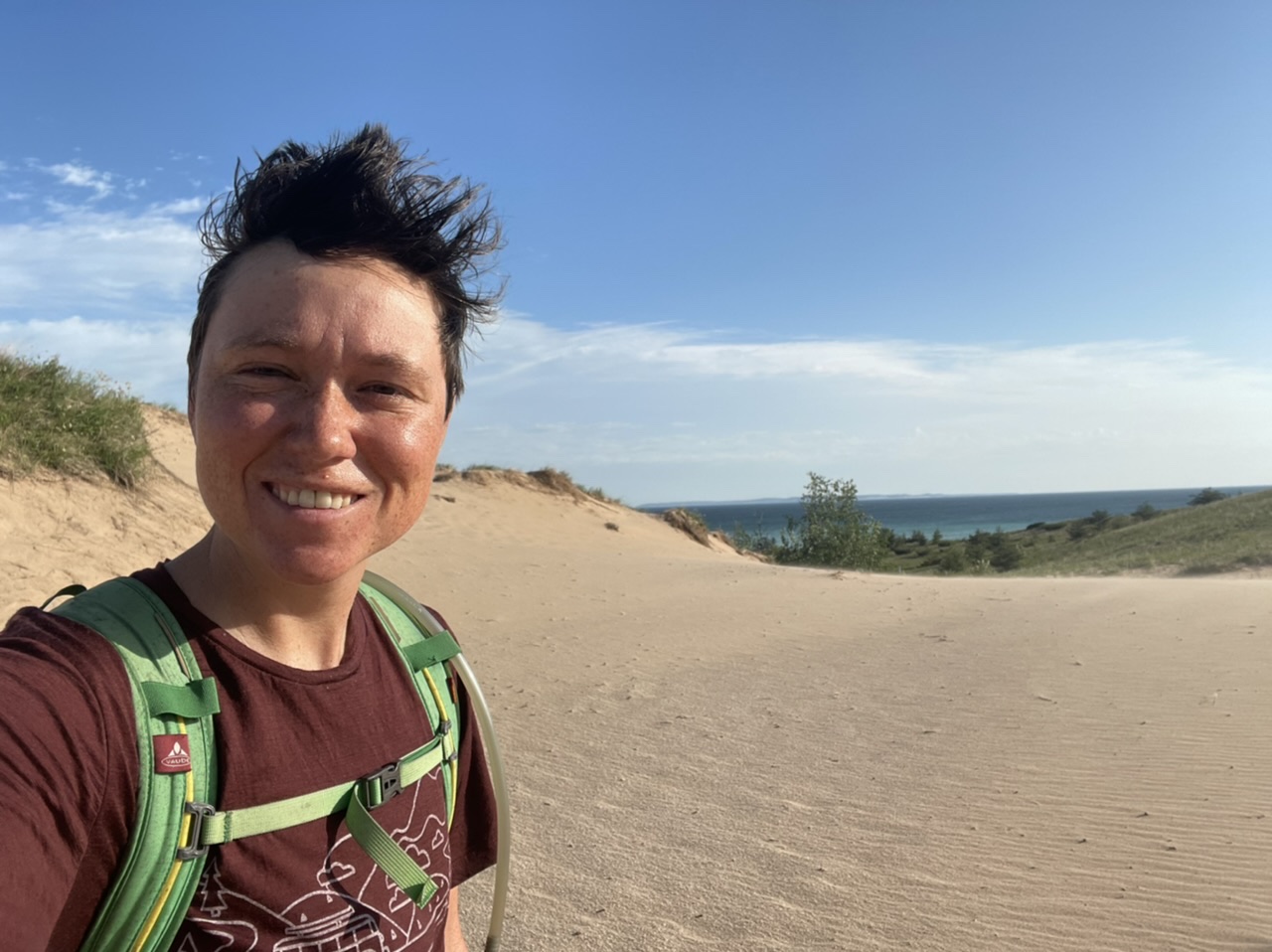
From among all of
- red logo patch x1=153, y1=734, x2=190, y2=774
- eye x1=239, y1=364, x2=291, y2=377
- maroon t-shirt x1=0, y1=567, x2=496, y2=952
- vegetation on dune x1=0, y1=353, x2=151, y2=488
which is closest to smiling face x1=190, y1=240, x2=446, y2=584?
eye x1=239, y1=364, x2=291, y2=377

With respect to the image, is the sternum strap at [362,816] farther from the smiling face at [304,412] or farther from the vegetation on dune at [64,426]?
the vegetation on dune at [64,426]

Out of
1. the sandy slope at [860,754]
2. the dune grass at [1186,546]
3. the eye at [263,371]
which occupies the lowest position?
the sandy slope at [860,754]

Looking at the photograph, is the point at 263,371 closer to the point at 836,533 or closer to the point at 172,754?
the point at 172,754

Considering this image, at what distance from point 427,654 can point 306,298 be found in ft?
2.10

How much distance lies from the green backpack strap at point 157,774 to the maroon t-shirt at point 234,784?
18 millimetres

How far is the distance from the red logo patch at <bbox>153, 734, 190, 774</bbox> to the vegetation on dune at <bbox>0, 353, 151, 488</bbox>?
28.4 feet

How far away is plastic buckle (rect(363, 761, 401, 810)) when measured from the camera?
4.15ft

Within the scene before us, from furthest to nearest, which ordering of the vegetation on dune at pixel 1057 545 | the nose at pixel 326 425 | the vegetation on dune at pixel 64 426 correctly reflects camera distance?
the vegetation on dune at pixel 1057 545 < the vegetation on dune at pixel 64 426 < the nose at pixel 326 425

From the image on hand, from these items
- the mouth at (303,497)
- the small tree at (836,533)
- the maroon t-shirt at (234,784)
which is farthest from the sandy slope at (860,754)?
the small tree at (836,533)

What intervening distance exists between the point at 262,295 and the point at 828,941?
3.17m

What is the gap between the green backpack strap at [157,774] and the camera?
105cm

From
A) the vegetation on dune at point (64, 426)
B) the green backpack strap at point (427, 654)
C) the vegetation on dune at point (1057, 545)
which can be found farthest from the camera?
the vegetation on dune at point (1057, 545)

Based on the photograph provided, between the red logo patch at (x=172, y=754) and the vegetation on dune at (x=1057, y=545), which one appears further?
the vegetation on dune at (x=1057, y=545)

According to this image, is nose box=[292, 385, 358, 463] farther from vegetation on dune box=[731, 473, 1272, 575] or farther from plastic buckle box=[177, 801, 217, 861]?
vegetation on dune box=[731, 473, 1272, 575]
